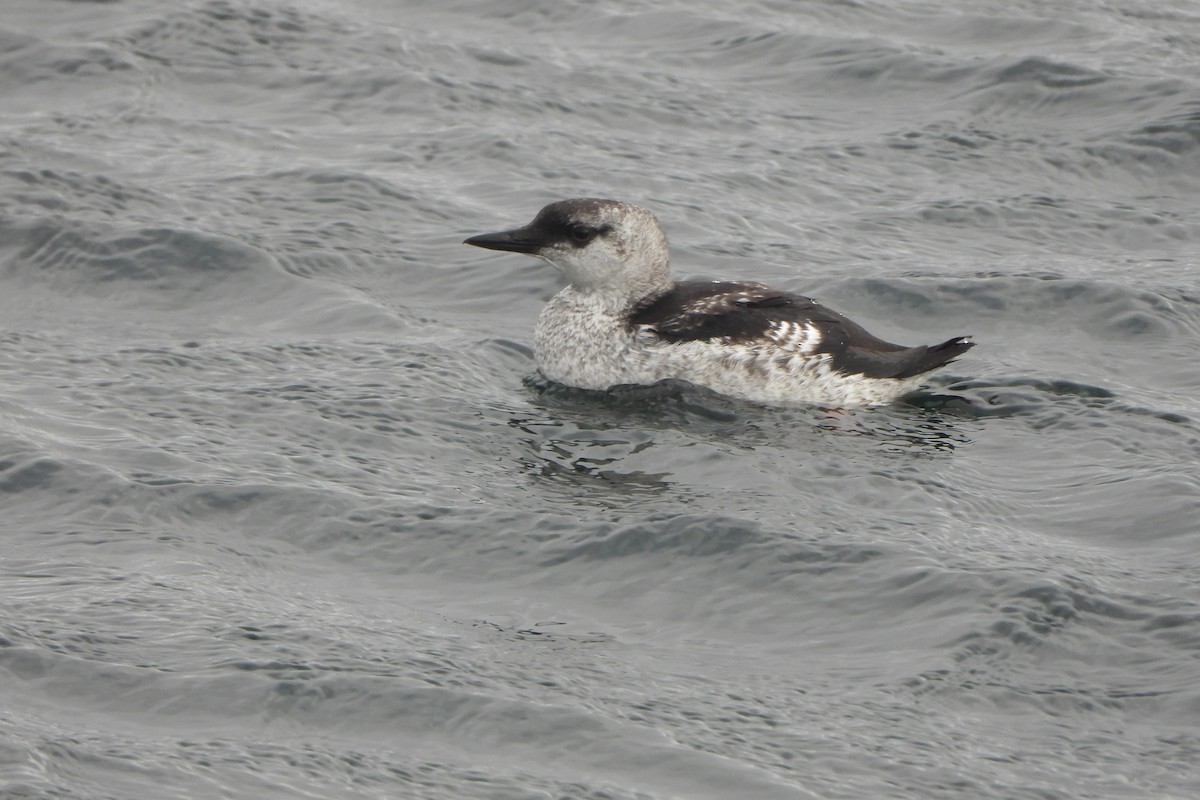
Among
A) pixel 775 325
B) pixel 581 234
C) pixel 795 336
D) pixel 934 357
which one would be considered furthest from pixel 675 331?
pixel 934 357

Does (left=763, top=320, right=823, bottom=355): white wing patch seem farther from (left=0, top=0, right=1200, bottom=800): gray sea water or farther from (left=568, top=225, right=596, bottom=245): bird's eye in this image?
(left=568, top=225, right=596, bottom=245): bird's eye

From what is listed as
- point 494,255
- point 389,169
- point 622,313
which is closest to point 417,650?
point 622,313

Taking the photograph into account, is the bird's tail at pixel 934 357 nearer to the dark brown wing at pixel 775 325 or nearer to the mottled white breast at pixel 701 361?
the dark brown wing at pixel 775 325

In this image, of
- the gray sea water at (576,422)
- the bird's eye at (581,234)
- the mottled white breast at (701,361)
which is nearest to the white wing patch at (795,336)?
the mottled white breast at (701,361)

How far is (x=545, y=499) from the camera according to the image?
28.7 feet

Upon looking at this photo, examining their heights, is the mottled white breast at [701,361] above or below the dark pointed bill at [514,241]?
below

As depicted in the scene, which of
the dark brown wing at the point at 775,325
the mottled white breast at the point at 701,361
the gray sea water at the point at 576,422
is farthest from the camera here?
the mottled white breast at the point at 701,361

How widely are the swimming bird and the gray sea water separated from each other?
234 millimetres

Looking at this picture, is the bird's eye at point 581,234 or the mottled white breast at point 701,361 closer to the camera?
the mottled white breast at point 701,361

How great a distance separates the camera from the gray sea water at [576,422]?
22.5 feet

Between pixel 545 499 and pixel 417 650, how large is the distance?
62.3 inches

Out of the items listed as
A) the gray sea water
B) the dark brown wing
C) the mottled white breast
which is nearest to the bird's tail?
the dark brown wing

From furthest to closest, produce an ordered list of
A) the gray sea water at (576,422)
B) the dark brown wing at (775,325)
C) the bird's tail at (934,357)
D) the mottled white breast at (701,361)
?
the mottled white breast at (701,361) < the dark brown wing at (775,325) < the bird's tail at (934,357) < the gray sea water at (576,422)

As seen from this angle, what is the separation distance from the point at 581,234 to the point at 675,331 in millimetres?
825
